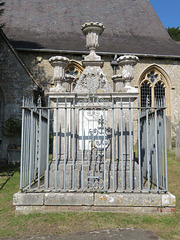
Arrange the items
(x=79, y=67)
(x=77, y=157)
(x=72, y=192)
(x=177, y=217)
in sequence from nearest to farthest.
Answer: (x=177, y=217), (x=72, y=192), (x=77, y=157), (x=79, y=67)

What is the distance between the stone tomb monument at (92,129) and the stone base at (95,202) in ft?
1.31

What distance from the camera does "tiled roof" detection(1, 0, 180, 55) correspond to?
42.7 feet

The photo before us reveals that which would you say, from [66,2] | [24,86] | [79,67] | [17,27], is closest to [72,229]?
[24,86]

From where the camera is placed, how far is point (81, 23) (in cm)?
1490

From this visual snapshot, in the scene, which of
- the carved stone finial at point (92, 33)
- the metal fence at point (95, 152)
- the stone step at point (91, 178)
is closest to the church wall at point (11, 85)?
the carved stone finial at point (92, 33)

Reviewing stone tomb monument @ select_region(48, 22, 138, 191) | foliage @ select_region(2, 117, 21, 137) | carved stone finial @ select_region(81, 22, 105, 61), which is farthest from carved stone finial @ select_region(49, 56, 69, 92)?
foliage @ select_region(2, 117, 21, 137)

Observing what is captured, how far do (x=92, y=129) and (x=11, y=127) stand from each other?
601 cm

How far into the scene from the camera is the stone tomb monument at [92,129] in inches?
167

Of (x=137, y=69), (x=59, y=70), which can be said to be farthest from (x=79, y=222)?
(x=137, y=69)

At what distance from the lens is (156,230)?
10.3 feet

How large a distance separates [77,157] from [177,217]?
2093mm

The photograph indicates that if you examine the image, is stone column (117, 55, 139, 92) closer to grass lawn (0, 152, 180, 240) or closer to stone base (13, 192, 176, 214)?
stone base (13, 192, 176, 214)

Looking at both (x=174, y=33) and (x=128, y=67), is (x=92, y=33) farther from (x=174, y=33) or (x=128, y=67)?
(x=174, y=33)

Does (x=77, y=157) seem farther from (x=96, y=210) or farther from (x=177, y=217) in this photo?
(x=177, y=217)
